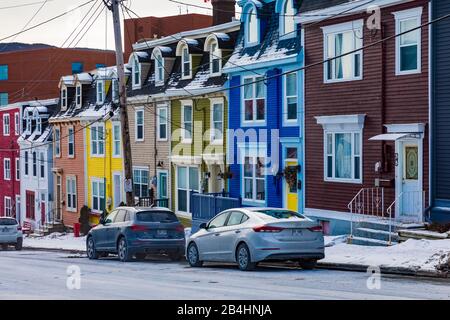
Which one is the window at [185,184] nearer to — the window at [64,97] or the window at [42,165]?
the window at [64,97]

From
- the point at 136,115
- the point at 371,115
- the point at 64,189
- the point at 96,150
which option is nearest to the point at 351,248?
the point at 371,115

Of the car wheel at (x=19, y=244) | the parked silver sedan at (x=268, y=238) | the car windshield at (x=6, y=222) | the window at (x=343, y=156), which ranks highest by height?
the window at (x=343, y=156)

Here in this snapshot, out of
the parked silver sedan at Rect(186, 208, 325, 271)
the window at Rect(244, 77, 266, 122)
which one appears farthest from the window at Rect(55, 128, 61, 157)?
the parked silver sedan at Rect(186, 208, 325, 271)

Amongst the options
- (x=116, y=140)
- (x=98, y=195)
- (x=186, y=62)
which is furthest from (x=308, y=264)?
(x=98, y=195)

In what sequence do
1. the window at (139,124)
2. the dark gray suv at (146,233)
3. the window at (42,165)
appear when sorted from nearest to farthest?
the dark gray suv at (146,233) < the window at (139,124) < the window at (42,165)

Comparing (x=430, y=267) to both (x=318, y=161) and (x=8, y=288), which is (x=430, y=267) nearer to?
(x=8, y=288)

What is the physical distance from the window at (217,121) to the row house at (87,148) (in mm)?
9751

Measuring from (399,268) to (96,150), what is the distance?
34800 mm

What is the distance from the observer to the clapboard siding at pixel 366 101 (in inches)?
1071

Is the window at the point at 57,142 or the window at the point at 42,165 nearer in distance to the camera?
the window at the point at 57,142

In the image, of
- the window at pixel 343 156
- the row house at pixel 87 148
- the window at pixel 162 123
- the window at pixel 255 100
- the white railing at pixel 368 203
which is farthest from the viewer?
the row house at pixel 87 148

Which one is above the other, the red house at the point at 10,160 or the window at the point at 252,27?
the window at the point at 252,27

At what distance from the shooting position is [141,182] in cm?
4719

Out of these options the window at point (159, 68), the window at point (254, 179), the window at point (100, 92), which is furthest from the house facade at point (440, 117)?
the window at point (100, 92)
